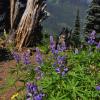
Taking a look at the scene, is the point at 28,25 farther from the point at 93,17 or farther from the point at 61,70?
the point at 93,17

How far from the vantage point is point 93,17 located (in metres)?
36.1

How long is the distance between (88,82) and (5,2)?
15223 mm

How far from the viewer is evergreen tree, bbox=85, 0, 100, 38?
35625 millimetres

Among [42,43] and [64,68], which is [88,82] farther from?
[42,43]

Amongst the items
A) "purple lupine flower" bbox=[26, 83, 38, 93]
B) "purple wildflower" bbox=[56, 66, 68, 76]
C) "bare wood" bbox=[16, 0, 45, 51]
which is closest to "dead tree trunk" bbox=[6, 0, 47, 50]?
"bare wood" bbox=[16, 0, 45, 51]

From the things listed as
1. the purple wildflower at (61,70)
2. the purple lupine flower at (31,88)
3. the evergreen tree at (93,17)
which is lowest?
the evergreen tree at (93,17)

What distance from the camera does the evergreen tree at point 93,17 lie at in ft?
117

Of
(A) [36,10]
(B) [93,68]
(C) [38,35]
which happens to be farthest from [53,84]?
(C) [38,35]

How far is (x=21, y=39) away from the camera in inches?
633

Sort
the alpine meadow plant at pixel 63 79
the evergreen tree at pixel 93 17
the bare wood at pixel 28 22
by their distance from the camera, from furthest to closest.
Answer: the evergreen tree at pixel 93 17 < the bare wood at pixel 28 22 < the alpine meadow plant at pixel 63 79

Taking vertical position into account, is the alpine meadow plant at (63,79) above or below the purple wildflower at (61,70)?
A: below

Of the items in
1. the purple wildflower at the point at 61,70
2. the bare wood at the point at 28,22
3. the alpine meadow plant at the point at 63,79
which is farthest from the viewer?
the bare wood at the point at 28,22

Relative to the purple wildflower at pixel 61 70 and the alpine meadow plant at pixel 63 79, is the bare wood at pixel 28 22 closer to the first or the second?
the alpine meadow plant at pixel 63 79

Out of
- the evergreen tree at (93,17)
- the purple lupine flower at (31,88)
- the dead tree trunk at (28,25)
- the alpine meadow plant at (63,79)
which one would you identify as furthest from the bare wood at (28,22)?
the evergreen tree at (93,17)
